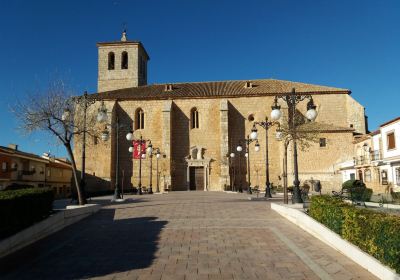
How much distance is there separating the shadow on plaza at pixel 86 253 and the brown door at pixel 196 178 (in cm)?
2937

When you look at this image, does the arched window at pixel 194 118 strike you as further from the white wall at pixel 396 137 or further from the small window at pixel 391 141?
the small window at pixel 391 141

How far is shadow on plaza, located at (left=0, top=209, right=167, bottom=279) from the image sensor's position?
5.89m

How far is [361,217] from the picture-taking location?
21.1 ft

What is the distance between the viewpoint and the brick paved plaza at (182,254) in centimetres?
566

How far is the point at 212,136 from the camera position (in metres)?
40.8

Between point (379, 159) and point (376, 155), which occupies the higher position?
point (376, 155)

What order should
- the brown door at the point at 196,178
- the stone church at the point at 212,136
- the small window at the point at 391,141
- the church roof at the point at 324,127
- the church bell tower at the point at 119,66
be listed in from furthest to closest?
the church bell tower at the point at 119,66, the brown door at the point at 196,178, the stone church at the point at 212,136, the church roof at the point at 324,127, the small window at the point at 391,141

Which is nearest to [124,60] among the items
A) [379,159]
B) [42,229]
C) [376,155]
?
[376,155]

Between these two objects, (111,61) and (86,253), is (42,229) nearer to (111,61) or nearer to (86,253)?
(86,253)

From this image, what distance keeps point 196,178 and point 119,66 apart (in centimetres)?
2007

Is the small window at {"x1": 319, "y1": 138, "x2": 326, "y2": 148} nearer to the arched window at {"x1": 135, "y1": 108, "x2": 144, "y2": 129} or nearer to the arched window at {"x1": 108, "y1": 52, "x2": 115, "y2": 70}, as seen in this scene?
the arched window at {"x1": 135, "y1": 108, "x2": 144, "y2": 129}

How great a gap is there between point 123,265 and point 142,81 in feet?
154

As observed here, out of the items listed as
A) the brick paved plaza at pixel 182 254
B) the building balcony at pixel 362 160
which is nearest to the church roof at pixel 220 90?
the building balcony at pixel 362 160

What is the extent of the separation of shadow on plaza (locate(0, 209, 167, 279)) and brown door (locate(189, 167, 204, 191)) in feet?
96.3
